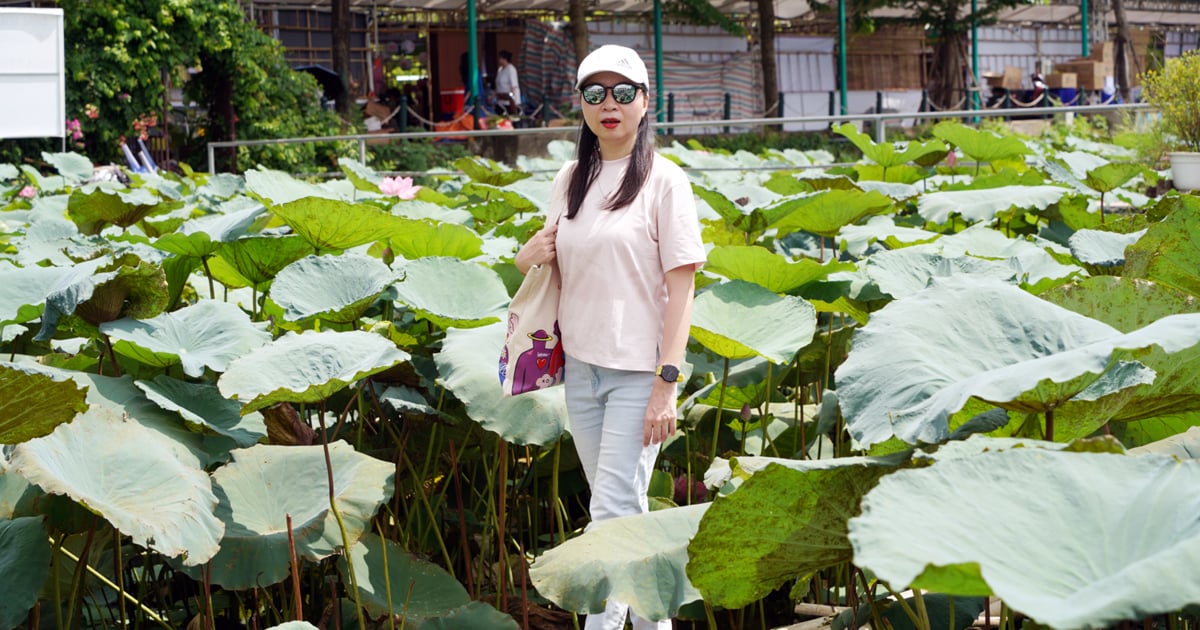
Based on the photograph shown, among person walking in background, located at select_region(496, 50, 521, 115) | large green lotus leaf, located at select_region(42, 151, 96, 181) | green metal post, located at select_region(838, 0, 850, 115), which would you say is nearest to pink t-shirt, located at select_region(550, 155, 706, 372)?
large green lotus leaf, located at select_region(42, 151, 96, 181)

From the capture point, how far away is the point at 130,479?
4.91ft

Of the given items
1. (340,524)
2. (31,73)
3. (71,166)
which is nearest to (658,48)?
(71,166)

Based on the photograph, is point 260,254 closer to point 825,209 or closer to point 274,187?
point 274,187

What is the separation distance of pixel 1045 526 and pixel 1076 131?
9.96m

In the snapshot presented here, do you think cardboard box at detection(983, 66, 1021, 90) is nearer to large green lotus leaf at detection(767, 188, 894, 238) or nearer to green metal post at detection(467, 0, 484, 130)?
green metal post at detection(467, 0, 484, 130)

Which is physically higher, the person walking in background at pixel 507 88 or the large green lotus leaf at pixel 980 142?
the person walking in background at pixel 507 88

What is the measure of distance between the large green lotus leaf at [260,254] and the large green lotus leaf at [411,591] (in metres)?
0.77

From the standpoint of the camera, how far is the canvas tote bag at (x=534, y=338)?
1713 millimetres

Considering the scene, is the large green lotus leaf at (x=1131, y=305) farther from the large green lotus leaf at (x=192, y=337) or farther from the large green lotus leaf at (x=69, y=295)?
the large green lotus leaf at (x=69, y=295)

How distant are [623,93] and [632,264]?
223 mm

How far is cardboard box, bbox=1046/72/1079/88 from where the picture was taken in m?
16.6

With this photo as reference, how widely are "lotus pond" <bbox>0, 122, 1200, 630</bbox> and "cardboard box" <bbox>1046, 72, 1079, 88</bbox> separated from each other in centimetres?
1459

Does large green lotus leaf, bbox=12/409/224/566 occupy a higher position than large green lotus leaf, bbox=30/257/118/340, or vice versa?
large green lotus leaf, bbox=30/257/118/340

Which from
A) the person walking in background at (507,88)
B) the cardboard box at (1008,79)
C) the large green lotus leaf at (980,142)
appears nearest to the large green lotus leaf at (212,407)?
the large green lotus leaf at (980,142)
